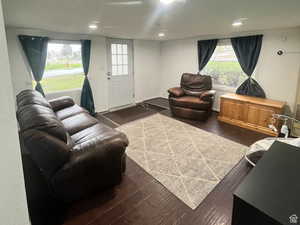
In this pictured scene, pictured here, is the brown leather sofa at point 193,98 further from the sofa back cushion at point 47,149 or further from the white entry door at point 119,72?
the sofa back cushion at point 47,149

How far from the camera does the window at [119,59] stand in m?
5.12

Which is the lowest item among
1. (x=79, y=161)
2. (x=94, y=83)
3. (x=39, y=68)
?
(x=79, y=161)

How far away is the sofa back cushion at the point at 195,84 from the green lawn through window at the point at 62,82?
9.27 ft

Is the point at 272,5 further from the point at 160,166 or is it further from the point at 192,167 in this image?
the point at 160,166

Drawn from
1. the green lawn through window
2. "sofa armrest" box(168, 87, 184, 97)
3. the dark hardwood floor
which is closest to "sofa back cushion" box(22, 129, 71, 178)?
the dark hardwood floor

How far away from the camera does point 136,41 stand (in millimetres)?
5539

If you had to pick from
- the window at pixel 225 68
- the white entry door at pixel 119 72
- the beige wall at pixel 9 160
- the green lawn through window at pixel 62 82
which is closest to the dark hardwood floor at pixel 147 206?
the beige wall at pixel 9 160

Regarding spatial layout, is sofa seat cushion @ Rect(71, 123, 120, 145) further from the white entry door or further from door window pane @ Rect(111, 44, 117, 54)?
door window pane @ Rect(111, 44, 117, 54)

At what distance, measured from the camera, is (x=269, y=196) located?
850 millimetres

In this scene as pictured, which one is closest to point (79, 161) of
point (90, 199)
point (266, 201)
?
point (90, 199)

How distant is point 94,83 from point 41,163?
3446 millimetres

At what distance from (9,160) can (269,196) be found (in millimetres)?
1130

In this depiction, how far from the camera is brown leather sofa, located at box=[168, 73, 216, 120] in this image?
4270 millimetres

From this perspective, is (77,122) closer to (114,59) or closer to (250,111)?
(114,59)
